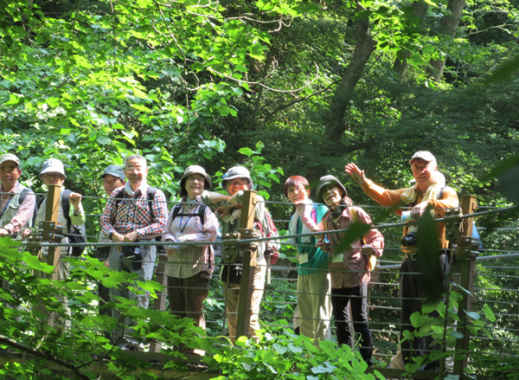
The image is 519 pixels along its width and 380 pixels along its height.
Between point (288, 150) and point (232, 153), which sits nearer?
point (288, 150)

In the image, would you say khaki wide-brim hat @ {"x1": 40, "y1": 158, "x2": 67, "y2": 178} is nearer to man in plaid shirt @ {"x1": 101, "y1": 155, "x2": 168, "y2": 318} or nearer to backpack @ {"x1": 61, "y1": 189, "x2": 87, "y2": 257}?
backpack @ {"x1": 61, "y1": 189, "x2": 87, "y2": 257}

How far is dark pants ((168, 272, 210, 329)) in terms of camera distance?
393cm

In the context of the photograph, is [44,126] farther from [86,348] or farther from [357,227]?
[357,227]

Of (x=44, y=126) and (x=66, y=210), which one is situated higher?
(x=44, y=126)

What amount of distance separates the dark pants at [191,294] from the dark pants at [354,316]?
81cm

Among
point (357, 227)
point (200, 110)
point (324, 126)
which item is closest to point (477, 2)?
point (324, 126)

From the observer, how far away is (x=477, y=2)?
42.9 ft

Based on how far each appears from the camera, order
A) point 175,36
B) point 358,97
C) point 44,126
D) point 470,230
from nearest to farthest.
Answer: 1. point 470,230
2. point 175,36
3. point 44,126
4. point 358,97

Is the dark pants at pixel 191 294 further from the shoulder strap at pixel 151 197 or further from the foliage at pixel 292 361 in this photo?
the foliage at pixel 292 361

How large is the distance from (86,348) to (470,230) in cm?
218

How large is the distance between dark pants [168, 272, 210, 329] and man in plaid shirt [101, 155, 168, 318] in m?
0.18

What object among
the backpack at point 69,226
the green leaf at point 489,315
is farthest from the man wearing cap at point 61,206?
the green leaf at point 489,315

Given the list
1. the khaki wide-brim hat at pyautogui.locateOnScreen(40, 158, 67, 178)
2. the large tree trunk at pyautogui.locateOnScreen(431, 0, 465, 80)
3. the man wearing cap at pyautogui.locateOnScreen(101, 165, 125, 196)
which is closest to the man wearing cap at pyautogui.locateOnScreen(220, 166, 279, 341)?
the man wearing cap at pyautogui.locateOnScreen(101, 165, 125, 196)

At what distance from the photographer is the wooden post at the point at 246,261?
364cm
